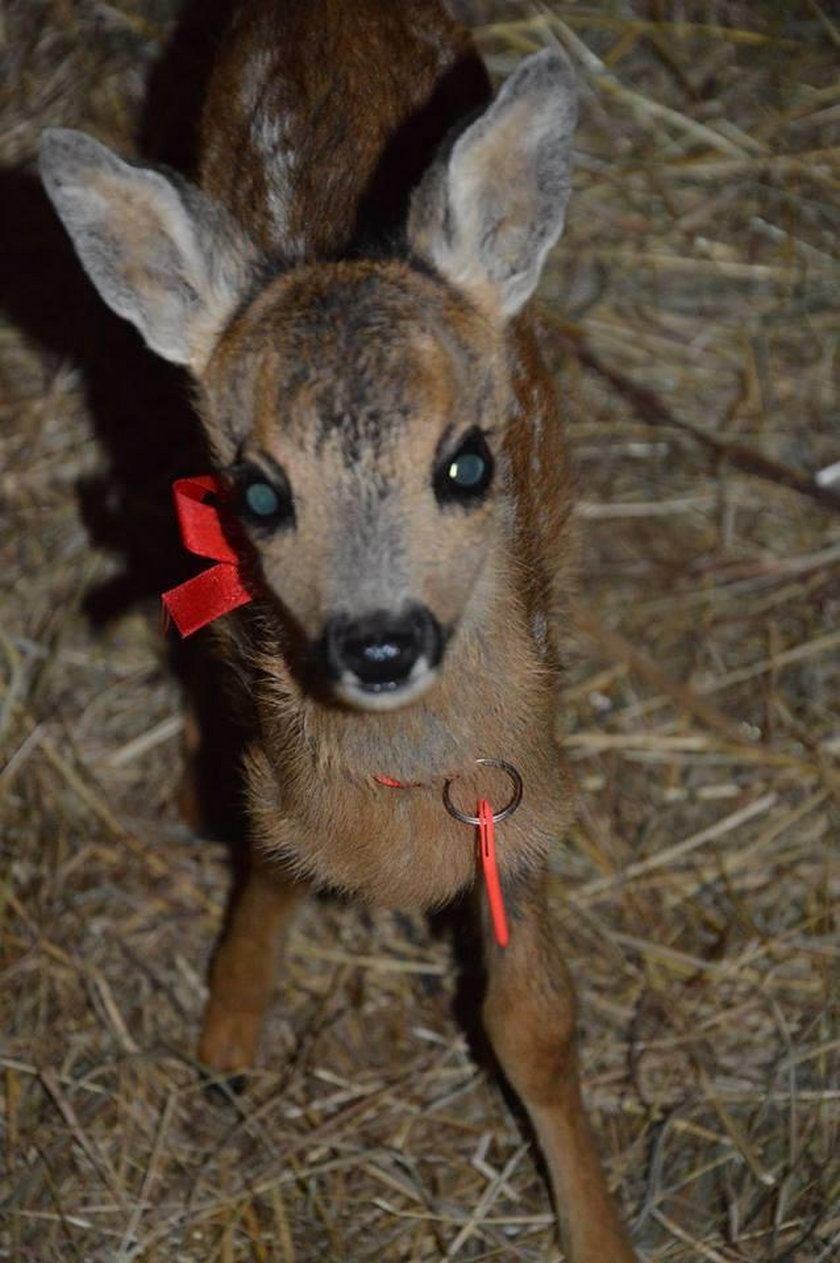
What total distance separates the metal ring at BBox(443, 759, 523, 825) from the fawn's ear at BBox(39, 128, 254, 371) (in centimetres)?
98

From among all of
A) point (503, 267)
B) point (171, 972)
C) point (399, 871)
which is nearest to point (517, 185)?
point (503, 267)

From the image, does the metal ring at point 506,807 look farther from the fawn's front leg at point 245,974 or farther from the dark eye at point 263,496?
the fawn's front leg at point 245,974

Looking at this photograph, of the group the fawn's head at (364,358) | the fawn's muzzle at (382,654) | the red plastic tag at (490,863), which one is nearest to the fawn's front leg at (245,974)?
the red plastic tag at (490,863)

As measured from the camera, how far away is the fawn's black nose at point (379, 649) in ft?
8.53

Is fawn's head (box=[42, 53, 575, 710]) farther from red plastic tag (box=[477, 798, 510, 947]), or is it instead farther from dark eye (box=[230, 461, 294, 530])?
red plastic tag (box=[477, 798, 510, 947])

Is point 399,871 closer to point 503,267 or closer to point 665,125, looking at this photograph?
point 503,267

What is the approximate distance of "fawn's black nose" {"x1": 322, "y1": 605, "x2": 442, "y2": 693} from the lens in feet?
8.53

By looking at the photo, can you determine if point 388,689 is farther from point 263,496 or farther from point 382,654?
point 263,496

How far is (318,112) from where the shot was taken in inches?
148

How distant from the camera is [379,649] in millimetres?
2596

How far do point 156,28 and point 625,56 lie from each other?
60.3 inches

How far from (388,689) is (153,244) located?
1095 millimetres

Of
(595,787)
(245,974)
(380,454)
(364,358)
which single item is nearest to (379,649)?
(380,454)

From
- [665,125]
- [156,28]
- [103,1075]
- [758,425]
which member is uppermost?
[156,28]
